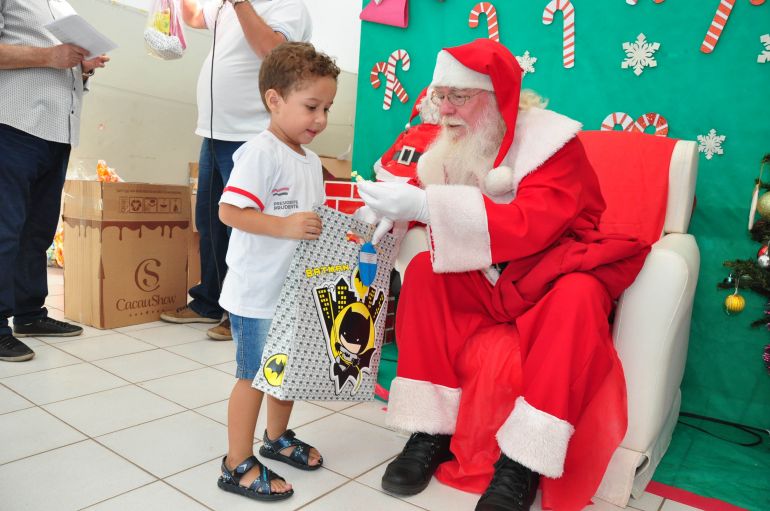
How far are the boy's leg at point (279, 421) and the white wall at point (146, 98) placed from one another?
2741mm

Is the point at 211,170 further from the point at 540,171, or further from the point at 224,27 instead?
the point at 540,171

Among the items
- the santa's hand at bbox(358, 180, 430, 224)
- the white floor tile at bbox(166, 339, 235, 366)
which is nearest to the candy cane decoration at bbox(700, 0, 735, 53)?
the santa's hand at bbox(358, 180, 430, 224)

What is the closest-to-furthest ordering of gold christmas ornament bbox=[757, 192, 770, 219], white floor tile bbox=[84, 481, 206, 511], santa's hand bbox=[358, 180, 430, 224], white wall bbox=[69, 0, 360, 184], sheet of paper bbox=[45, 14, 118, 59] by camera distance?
white floor tile bbox=[84, 481, 206, 511] < santa's hand bbox=[358, 180, 430, 224] < gold christmas ornament bbox=[757, 192, 770, 219] < sheet of paper bbox=[45, 14, 118, 59] < white wall bbox=[69, 0, 360, 184]

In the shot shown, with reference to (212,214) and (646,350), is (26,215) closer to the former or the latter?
(212,214)

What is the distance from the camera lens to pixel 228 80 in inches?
83.4

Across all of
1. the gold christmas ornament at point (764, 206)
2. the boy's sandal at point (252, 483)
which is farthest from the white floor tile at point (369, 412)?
the gold christmas ornament at point (764, 206)

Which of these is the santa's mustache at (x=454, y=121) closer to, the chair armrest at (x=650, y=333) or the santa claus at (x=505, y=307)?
the santa claus at (x=505, y=307)

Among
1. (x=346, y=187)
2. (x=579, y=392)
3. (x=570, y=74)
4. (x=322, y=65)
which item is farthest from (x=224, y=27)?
(x=579, y=392)

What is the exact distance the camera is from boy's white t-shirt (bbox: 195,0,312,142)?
2102 mm

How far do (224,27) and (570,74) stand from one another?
4.44ft

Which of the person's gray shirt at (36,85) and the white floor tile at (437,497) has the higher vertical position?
the person's gray shirt at (36,85)

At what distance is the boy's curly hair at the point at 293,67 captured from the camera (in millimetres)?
1175

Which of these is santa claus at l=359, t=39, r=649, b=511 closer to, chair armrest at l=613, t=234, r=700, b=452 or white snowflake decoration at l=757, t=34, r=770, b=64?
chair armrest at l=613, t=234, r=700, b=452

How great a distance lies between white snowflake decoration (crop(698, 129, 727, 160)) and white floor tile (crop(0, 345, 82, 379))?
228 centimetres
